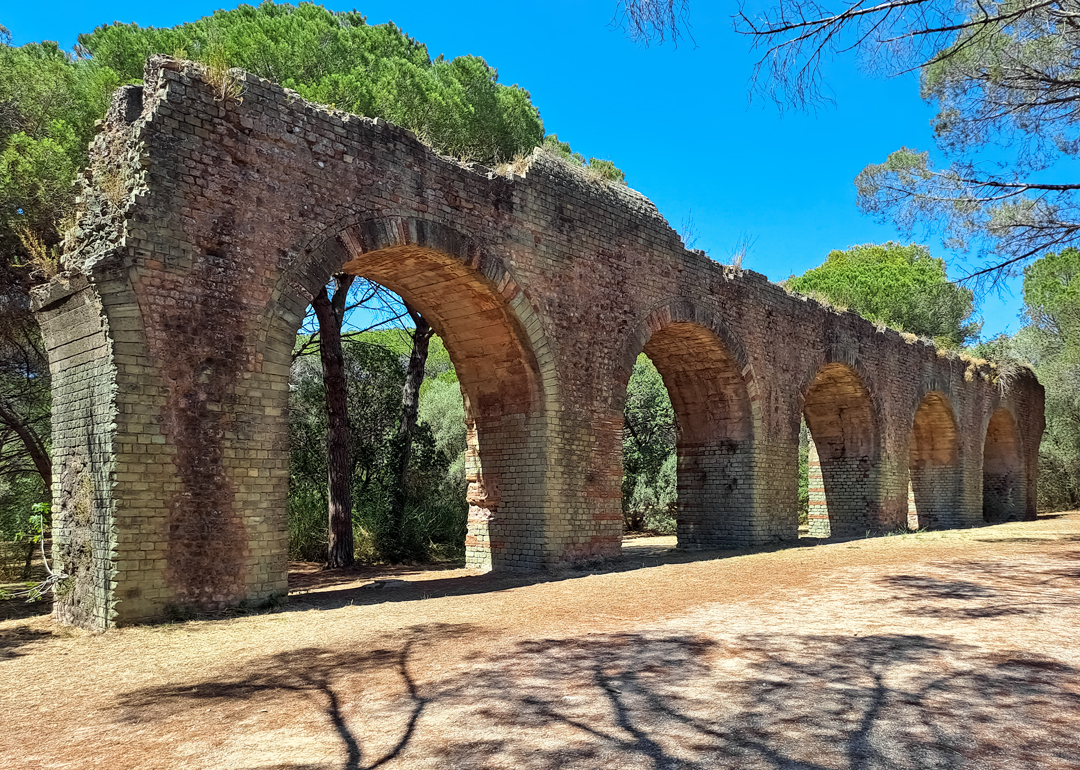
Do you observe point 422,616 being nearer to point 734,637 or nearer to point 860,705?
point 734,637

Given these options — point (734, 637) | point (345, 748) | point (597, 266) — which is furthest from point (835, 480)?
point (345, 748)

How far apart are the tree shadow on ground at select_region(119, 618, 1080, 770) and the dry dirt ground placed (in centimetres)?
2

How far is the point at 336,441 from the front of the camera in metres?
12.7

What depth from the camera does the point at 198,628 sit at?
253 inches

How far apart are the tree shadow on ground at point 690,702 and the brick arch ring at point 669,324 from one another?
6019mm

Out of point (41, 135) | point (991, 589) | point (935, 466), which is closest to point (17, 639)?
point (41, 135)

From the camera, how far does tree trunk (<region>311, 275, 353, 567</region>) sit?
A: 41.3 feet

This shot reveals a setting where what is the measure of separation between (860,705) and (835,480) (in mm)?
15095

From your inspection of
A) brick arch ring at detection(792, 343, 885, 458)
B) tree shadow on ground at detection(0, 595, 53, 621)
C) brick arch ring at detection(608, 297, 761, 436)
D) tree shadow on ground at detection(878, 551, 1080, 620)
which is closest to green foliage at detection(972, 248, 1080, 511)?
brick arch ring at detection(792, 343, 885, 458)

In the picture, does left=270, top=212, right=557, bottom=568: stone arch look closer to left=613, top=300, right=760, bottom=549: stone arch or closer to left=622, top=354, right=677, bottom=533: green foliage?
left=613, top=300, right=760, bottom=549: stone arch

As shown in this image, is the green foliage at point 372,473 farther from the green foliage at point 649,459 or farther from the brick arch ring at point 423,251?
the green foliage at point 649,459

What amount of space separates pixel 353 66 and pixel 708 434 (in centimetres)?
852

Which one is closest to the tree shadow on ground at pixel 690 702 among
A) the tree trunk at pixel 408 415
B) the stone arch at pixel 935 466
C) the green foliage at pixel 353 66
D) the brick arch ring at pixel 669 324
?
the brick arch ring at pixel 669 324

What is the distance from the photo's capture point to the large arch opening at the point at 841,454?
17.6 metres
